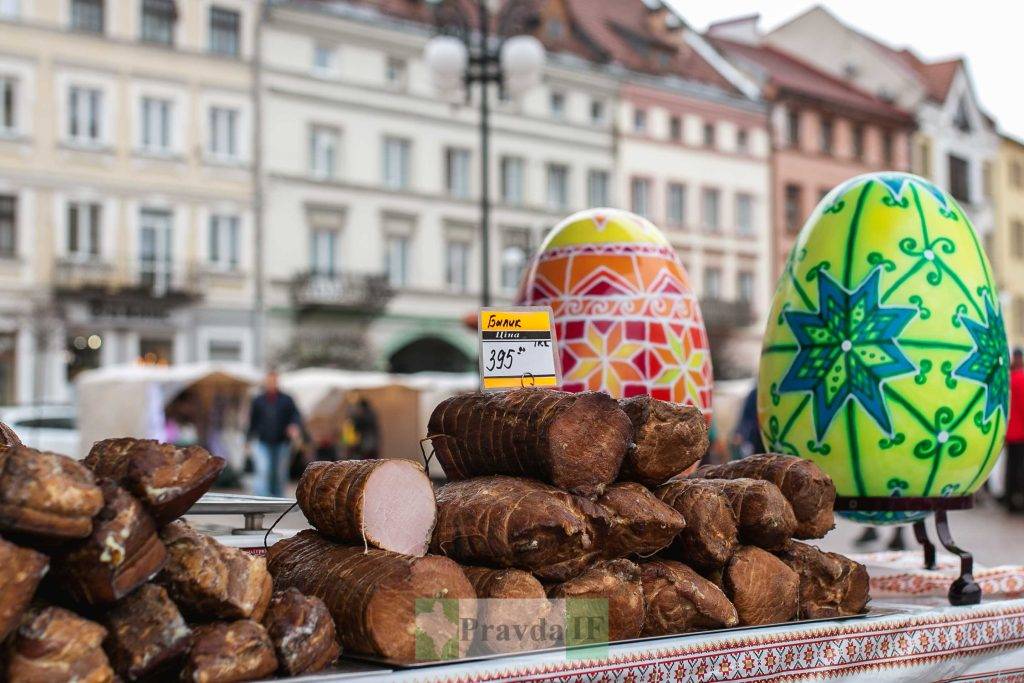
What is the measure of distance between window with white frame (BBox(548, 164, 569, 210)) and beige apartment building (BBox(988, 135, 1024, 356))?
70.1ft

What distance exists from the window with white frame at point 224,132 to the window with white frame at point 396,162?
4.48m

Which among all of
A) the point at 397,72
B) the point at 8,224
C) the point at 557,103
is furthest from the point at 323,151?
the point at 8,224

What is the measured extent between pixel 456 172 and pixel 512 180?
6.29ft

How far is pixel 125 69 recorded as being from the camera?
3294 cm

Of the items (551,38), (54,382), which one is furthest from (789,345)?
(551,38)

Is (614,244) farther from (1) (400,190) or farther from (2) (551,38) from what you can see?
(2) (551,38)

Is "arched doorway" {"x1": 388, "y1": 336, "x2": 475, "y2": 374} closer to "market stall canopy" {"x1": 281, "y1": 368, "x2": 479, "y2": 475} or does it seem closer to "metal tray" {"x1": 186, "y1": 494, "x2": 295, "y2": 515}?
"market stall canopy" {"x1": 281, "y1": 368, "x2": 479, "y2": 475}

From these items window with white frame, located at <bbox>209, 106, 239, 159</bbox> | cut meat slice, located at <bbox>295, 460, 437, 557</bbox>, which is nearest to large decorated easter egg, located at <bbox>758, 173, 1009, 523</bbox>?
cut meat slice, located at <bbox>295, 460, 437, 557</bbox>

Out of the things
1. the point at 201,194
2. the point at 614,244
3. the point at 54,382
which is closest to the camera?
the point at 614,244

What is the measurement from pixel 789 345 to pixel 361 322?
32874 mm

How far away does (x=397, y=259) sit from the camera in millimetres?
37875

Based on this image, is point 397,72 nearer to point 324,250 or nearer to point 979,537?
point 324,250

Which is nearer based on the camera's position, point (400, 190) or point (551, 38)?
point (400, 190)

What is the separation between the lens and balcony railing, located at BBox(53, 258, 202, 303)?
31922 mm
